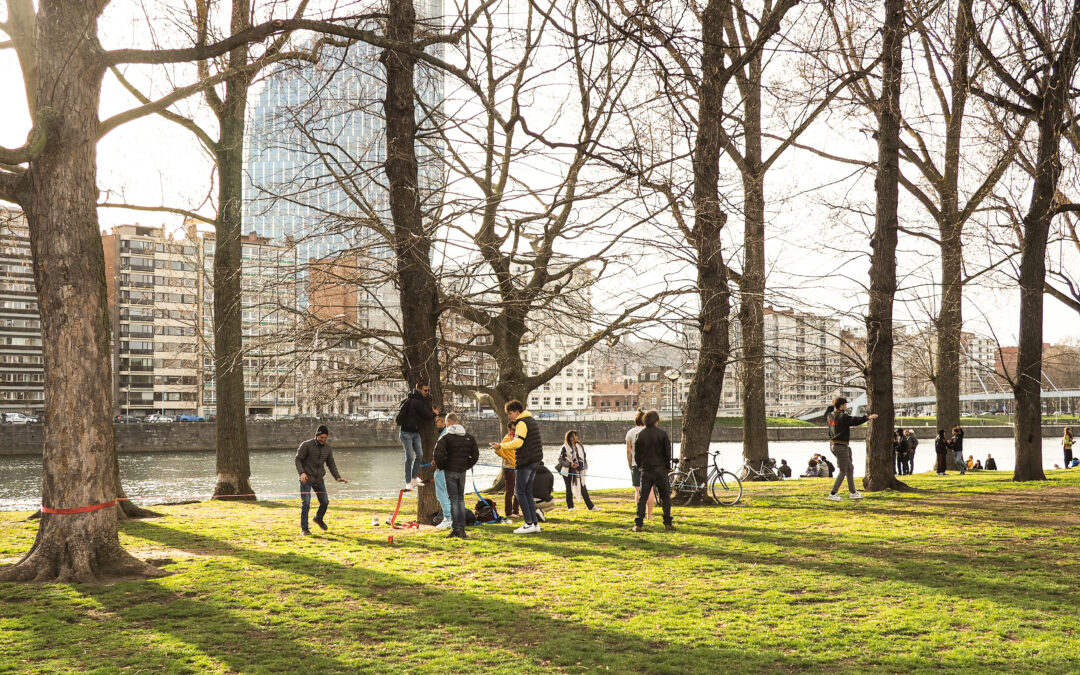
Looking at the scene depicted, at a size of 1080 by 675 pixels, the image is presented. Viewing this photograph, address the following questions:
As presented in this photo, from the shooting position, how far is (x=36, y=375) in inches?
3661

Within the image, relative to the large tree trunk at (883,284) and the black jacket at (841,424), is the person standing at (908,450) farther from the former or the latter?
the black jacket at (841,424)

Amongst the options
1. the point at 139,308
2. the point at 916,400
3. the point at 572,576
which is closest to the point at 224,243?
the point at 572,576

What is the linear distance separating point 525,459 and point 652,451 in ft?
5.66

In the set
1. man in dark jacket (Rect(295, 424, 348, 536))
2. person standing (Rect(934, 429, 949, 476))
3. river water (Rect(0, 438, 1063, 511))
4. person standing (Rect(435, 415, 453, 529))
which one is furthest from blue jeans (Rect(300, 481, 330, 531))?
person standing (Rect(934, 429, 949, 476))

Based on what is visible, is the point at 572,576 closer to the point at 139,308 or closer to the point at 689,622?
the point at 689,622

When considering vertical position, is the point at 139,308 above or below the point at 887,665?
above

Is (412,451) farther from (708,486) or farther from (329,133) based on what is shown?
(708,486)

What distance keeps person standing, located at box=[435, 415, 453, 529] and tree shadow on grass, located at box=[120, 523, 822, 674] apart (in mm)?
2681

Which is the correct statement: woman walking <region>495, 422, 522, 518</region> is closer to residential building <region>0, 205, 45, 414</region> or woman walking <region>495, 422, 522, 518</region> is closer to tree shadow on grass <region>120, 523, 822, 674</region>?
tree shadow on grass <region>120, 523, 822, 674</region>

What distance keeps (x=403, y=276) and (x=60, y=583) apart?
218 inches

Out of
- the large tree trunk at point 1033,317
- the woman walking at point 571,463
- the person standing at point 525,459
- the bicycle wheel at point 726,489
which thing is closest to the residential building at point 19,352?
the woman walking at point 571,463

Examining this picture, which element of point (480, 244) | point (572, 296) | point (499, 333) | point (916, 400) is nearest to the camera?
point (480, 244)

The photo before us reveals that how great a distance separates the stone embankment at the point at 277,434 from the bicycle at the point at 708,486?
37421 millimetres

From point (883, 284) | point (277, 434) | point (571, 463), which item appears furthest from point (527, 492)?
point (277, 434)
